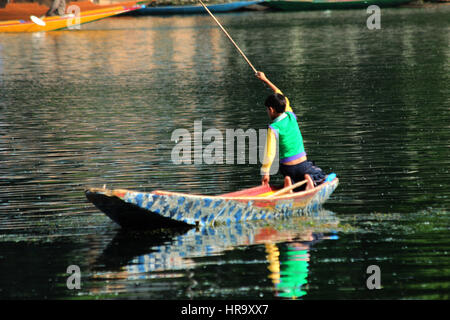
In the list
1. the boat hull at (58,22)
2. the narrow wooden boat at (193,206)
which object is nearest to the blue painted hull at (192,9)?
the boat hull at (58,22)

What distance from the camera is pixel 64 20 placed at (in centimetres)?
6438

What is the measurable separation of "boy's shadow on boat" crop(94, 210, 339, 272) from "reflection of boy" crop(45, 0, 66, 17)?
53.3 metres

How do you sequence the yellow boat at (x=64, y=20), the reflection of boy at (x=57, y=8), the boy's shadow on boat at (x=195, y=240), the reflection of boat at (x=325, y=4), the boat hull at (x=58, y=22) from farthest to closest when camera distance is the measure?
the reflection of boat at (x=325, y=4) < the reflection of boy at (x=57, y=8) < the yellow boat at (x=64, y=20) < the boat hull at (x=58, y=22) < the boy's shadow on boat at (x=195, y=240)

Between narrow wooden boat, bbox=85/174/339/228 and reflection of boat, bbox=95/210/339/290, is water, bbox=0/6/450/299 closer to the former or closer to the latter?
reflection of boat, bbox=95/210/339/290

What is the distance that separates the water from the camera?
10.9 metres

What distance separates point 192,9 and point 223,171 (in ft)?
209

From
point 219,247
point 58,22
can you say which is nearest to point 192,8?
point 58,22

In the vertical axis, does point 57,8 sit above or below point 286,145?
above

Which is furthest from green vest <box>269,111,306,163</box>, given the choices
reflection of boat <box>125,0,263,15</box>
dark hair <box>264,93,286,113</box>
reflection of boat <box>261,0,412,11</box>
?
reflection of boat <box>125,0,263,15</box>

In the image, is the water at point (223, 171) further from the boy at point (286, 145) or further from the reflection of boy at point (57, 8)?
the reflection of boy at point (57, 8)

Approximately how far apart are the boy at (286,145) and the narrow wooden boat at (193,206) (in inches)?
11.9

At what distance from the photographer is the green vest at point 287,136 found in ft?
44.8

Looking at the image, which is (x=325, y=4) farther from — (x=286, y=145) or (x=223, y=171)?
(x=286, y=145)
